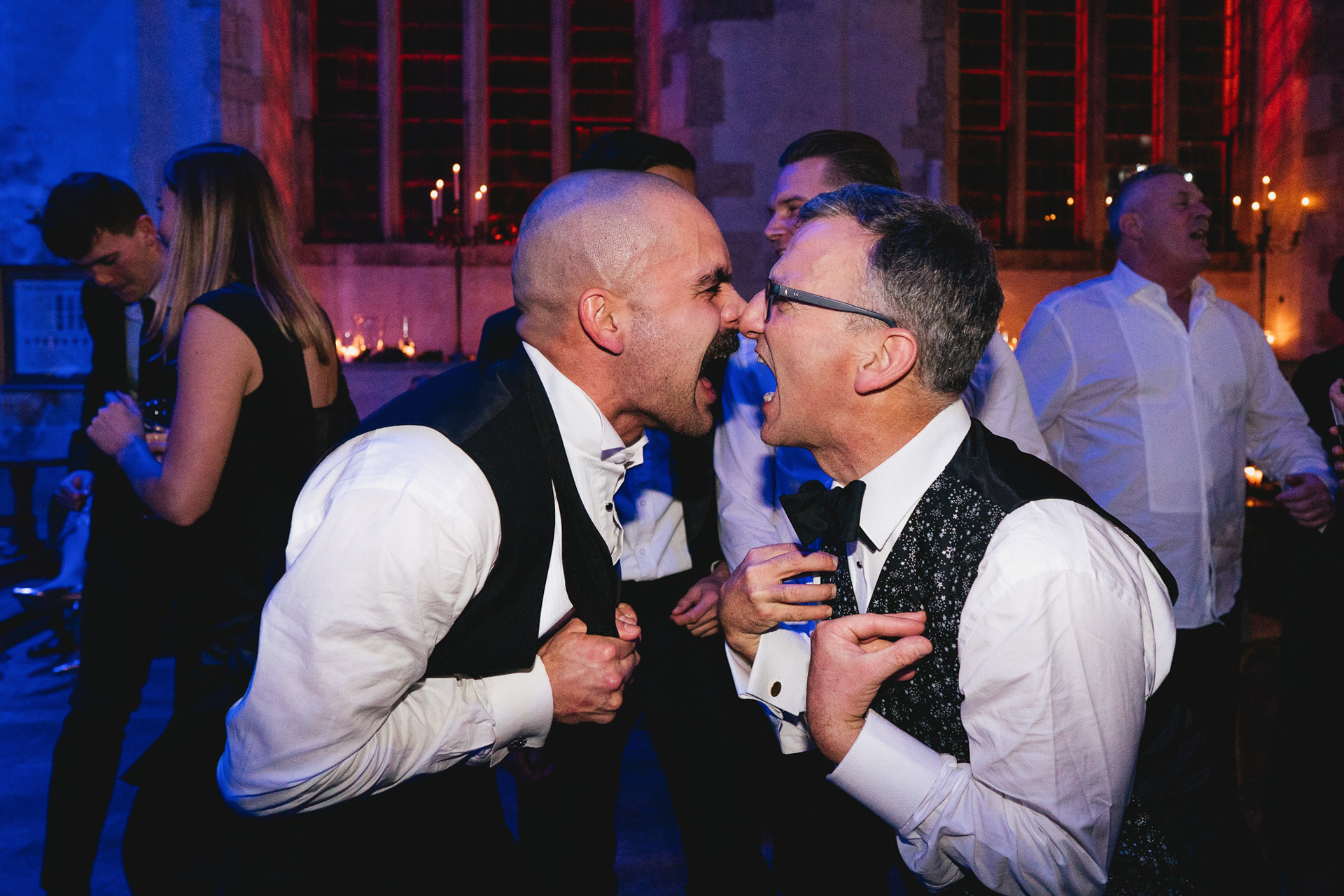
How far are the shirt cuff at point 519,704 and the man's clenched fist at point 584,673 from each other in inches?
0.6

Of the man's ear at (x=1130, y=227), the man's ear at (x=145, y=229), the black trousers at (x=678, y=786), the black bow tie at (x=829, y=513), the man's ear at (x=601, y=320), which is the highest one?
the man's ear at (x=1130, y=227)

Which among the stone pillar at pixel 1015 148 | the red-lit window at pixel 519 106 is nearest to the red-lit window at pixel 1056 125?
the stone pillar at pixel 1015 148

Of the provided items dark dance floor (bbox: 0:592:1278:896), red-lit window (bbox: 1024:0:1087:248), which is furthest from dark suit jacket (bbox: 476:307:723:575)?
red-lit window (bbox: 1024:0:1087:248)

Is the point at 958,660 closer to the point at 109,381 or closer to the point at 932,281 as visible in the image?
the point at 932,281

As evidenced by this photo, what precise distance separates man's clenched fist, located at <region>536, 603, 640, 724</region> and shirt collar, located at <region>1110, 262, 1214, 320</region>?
227 centimetres

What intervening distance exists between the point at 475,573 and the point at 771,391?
1.25 m

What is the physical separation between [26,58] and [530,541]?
306 inches

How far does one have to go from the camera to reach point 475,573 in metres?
1.25

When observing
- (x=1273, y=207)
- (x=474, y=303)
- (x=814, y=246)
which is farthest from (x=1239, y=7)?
(x=814, y=246)

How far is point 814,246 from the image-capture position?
56.9 inches

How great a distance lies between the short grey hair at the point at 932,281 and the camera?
4.51ft

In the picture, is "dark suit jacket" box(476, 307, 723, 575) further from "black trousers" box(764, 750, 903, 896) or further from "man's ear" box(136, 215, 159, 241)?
"man's ear" box(136, 215, 159, 241)

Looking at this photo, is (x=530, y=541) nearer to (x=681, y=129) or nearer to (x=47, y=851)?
(x=47, y=851)

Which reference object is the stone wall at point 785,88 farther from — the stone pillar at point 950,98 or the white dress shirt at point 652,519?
the white dress shirt at point 652,519
